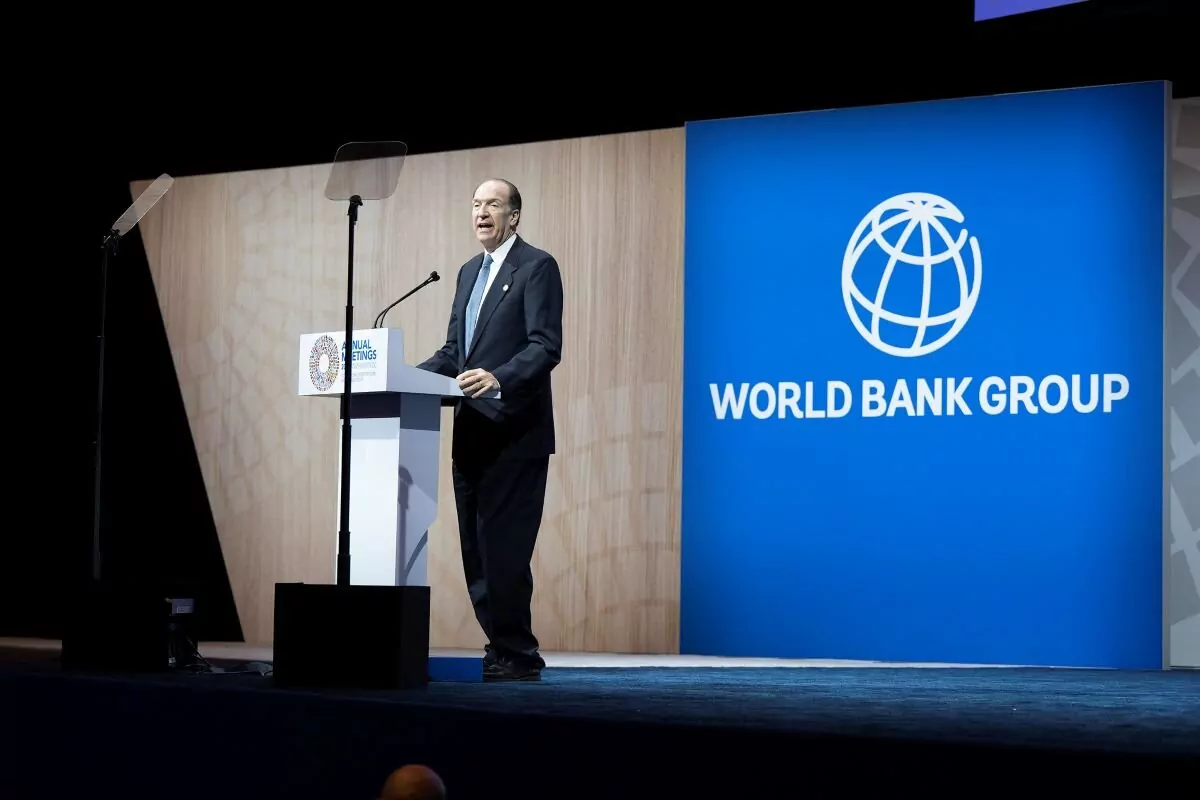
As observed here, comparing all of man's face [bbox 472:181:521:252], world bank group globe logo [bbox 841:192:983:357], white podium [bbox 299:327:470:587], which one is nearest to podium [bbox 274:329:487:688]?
white podium [bbox 299:327:470:587]

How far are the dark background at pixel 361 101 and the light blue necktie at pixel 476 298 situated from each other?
213 centimetres

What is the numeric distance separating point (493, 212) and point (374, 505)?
37.2 inches

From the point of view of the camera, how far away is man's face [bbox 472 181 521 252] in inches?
165

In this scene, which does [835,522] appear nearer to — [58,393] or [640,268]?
[640,268]

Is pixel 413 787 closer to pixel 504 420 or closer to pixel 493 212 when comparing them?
pixel 504 420

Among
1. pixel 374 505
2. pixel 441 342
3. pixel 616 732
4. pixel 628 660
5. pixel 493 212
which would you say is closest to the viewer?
pixel 616 732

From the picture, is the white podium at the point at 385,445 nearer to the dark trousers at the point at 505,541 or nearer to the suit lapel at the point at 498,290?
the dark trousers at the point at 505,541

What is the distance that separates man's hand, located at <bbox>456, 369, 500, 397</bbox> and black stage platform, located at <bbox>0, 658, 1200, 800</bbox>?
814mm

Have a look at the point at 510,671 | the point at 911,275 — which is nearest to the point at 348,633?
the point at 510,671

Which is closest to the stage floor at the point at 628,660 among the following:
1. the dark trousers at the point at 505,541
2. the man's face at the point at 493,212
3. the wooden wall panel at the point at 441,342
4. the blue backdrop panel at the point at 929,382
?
the blue backdrop panel at the point at 929,382

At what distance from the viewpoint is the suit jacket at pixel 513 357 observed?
4043 mm

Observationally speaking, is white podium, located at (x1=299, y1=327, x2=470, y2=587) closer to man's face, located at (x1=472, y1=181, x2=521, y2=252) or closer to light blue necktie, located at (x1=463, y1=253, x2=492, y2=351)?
light blue necktie, located at (x1=463, y1=253, x2=492, y2=351)

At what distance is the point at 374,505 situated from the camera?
3873mm

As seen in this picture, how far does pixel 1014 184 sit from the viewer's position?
5672 mm
